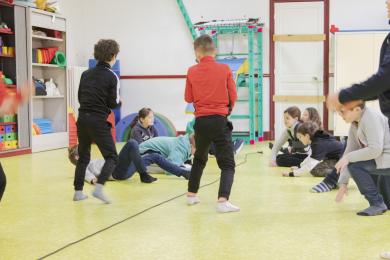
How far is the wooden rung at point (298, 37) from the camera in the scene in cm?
926

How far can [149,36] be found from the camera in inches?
395

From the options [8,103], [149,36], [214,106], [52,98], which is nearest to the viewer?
Answer: [8,103]

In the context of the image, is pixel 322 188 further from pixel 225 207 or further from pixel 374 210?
pixel 225 207

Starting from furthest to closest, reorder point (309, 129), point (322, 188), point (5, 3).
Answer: point (5, 3) → point (309, 129) → point (322, 188)

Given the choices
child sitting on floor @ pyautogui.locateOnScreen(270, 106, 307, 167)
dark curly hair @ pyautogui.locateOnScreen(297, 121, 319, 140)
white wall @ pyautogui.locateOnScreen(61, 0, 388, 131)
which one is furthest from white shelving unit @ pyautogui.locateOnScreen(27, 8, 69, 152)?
dark curly hair @ pyautogui.locateOnScreen(297, 121, 319, 140)

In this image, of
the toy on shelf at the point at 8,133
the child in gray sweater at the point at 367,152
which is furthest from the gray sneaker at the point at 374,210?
the toy on shelf at the point at 8,133

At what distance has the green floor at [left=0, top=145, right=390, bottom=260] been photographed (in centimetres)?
270

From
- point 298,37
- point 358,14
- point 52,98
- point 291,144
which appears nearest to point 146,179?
point 291,144

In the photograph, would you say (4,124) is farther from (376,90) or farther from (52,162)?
(376,90)

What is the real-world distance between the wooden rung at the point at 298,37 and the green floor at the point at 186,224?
190 inches

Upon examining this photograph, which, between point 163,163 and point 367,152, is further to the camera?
point 163,163

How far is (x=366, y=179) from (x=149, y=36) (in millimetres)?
7062

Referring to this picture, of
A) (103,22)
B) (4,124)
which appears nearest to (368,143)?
(4,124)

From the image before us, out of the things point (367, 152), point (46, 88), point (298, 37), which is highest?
point (298, 37)
